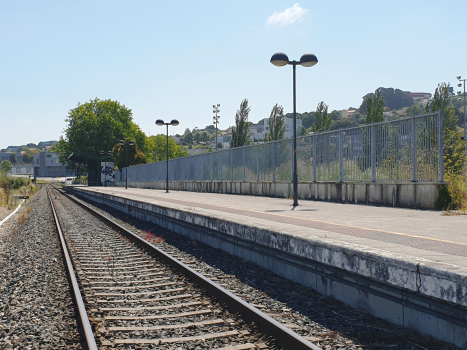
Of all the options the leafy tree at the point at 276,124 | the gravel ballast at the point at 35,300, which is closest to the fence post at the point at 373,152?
the gravel ballast at the point at 35,300

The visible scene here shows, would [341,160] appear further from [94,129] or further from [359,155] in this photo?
[94,129]

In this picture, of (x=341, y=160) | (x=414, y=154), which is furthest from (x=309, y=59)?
(x=414, y=154)

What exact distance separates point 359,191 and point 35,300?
1163 cm

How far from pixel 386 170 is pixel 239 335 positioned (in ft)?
35.4

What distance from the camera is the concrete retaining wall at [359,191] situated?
1290 centimetres

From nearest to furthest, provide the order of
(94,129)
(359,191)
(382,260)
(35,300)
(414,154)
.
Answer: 1. (382,260)
2. (35,300)
3. (414,154)
4. (359,191)
5. (94,129)

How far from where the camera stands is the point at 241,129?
2778 inches

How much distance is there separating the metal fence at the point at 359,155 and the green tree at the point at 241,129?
43.2 meters

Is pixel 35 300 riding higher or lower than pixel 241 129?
lower

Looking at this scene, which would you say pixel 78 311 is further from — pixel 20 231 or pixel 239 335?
pixel 20 231

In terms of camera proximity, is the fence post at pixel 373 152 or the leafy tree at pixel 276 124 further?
the leafy tree at pixel 276 124

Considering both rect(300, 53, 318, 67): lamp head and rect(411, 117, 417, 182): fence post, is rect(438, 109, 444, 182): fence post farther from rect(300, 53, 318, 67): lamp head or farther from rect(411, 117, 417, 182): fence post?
rect(300, 53, 318, 67): lamp head

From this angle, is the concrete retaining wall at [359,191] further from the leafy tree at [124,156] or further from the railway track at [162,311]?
the leafy tree at [124,156]

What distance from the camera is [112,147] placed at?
295 feet
